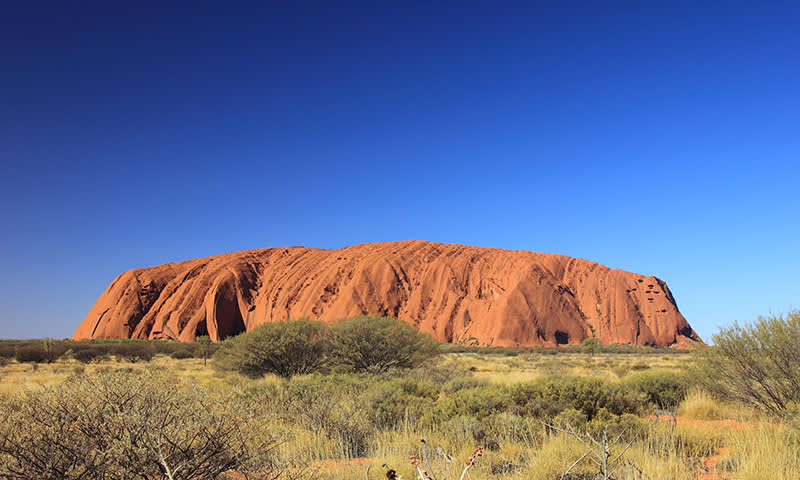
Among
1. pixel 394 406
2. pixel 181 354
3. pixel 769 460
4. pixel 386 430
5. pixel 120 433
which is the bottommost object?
pixel 181 354

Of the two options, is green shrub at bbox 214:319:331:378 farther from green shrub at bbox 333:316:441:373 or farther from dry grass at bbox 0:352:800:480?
dry grass at bbox 0:352:800:480

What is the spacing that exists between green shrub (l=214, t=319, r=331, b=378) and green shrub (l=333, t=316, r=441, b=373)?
113 cm

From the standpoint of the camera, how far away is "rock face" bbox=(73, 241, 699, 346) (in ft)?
195

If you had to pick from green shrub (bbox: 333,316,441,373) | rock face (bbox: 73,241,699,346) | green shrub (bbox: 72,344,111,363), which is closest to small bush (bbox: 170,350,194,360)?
green shrub (bbox: 72,344,111,363)

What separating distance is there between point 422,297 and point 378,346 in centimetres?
4432

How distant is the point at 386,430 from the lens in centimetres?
756

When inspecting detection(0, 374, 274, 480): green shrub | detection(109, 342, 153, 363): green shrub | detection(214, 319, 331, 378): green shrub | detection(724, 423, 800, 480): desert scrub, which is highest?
detection(0, 374, 274, 480): green shrub

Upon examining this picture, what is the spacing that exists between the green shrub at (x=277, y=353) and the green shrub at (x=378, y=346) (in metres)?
1.13

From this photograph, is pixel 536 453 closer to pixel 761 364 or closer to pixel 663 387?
pixel 761 364

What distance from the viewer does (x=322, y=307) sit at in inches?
2422

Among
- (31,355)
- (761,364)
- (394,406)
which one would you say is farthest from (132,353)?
(761,364)

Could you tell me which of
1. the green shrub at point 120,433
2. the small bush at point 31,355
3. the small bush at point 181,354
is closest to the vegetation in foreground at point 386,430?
the green shrub at point 120,433

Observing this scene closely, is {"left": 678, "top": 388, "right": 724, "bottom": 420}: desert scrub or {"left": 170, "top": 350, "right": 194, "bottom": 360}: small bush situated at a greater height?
{"left": 678, "top": 388, "right": 724, "bottom": 420}: desert scrub

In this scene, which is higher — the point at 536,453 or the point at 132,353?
the point at 536,453
